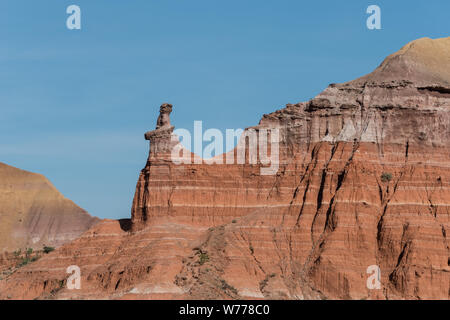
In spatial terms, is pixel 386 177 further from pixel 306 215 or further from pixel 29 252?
pixel 29 252

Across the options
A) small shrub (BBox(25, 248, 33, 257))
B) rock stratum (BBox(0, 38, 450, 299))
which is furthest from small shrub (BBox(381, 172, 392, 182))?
small shrub (BBox(25, 248, 33, 257))

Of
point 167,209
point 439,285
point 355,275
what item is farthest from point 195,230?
point 439,285

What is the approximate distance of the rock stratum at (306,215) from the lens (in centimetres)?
11156

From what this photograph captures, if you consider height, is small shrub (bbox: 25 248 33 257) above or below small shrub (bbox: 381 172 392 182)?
below

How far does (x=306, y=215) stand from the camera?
392 ft

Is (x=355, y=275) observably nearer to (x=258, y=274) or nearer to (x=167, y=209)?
(x=258, y=274)

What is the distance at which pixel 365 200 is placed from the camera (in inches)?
4609

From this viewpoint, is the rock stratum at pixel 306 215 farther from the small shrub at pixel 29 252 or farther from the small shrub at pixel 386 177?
the small shrub at pixel 29 252

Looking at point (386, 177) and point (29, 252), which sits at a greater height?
point (386, 177)

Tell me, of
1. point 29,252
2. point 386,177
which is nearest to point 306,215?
point 386,177

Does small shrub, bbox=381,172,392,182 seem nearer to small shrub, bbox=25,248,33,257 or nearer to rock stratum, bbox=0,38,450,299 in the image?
rock stratum, bbox=0,38,450,299

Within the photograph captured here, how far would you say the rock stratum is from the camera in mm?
111562

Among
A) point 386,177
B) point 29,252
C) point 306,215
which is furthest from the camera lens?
point 29,252

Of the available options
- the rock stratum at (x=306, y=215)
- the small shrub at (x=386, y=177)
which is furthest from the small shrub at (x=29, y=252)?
the small shrub at (x=386, y=177)
